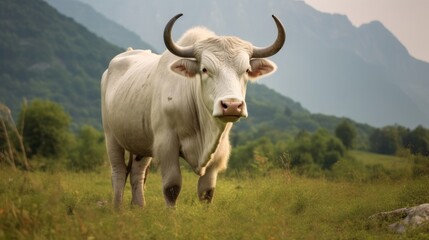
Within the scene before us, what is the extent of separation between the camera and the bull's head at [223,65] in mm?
6578

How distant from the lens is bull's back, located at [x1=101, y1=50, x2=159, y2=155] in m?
8.37

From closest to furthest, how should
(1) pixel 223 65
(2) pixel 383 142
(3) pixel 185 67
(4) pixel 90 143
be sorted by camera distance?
(1) pixel 223 65 < (3) pixel 185 67 < (4) pixel 90 143 < (2) pixel 383 142

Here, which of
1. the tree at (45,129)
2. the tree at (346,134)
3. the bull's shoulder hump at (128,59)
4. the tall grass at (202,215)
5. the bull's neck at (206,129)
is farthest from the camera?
the tree at (346,134)

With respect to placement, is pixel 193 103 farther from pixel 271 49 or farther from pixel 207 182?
pixel 271 49

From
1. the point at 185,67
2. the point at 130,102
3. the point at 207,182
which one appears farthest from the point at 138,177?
the point at 185,67

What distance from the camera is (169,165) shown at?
743 cm

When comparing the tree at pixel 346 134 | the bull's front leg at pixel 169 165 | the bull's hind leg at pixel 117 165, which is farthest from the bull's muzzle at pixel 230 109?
the tree at pixel 346 134

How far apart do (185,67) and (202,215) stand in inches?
80.2

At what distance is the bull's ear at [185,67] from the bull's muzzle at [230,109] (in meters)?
1.00

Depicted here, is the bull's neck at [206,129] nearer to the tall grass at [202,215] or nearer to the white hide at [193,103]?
the white hide at [193,103]

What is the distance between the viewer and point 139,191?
955 centimetres

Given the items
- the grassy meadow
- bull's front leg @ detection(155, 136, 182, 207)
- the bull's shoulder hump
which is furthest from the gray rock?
the bull's shoulder hump

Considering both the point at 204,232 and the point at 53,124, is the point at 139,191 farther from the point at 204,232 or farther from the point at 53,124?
the point at 53,124

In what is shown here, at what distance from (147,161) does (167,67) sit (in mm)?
3065
